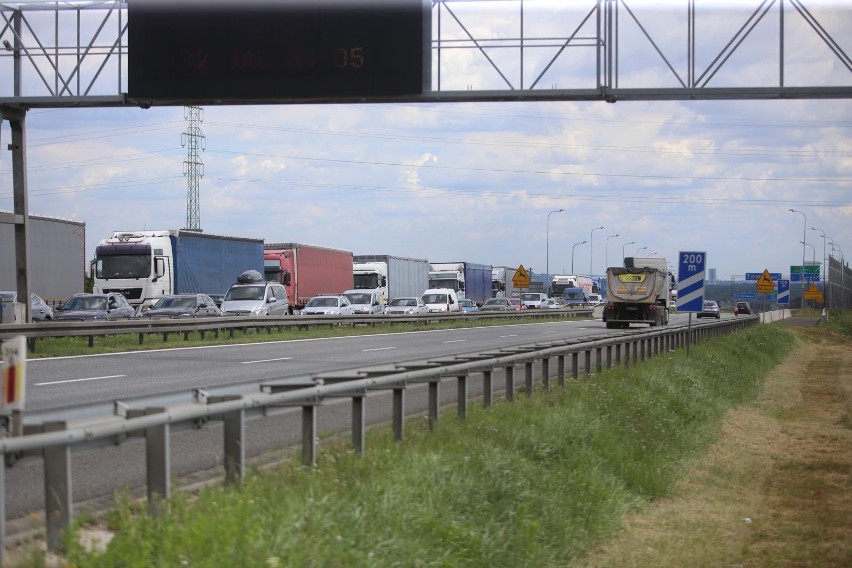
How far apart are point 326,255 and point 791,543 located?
50.9m

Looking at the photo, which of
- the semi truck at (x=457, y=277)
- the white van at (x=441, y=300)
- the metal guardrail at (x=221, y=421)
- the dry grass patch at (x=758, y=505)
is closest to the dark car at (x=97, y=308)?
the white van at (x=441, y=300)

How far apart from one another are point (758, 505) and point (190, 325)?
71.6 ft

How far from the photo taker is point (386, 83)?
22.5 m

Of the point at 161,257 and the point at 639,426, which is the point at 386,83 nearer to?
the point at 639,426

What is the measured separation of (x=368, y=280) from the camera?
67812 millimetres

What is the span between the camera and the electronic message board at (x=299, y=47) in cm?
2220

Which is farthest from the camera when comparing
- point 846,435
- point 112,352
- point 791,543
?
point 112,352

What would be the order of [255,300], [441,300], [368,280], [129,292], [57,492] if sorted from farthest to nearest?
1. [368,280]
2. [441,300]
3. [129,292]
4. [255,300]
5. [57,492]

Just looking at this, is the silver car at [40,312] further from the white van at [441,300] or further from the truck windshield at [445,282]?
the truck windshield at [445,282]

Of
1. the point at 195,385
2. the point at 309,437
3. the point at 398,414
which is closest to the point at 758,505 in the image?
the point at 398,414

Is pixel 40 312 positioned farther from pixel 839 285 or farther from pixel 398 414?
pixel 839 285

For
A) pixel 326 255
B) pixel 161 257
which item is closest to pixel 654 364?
pixel 161 257

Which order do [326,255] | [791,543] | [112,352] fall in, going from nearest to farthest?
[791,543] → [112,352] → [326,255]

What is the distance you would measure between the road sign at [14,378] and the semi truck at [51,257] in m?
39.0
